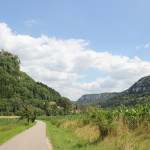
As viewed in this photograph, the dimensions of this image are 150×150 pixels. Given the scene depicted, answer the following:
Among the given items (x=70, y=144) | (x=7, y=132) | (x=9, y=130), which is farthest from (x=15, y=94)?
(x=70, y=144)

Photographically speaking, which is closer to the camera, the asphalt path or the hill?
the asphalt path

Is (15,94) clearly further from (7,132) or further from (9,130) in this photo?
(7,132)

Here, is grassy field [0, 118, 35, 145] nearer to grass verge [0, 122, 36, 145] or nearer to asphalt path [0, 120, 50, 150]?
grass verge [0, 122, 36, 145]

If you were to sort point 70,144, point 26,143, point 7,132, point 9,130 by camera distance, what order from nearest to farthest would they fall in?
point 70,144 → point 26,143 → point 7,132 → point 9,130

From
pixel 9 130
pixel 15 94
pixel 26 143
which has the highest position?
pixel 15 94

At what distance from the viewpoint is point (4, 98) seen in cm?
11812

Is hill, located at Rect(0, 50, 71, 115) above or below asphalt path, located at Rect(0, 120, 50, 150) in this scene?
above

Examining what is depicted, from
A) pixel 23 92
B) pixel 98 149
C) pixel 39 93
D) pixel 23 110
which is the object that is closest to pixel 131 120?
pixel 98 149

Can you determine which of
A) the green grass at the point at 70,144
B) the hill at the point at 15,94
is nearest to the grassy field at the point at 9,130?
the green grass at the point at 70,144

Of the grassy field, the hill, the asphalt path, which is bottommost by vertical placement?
the grassy field

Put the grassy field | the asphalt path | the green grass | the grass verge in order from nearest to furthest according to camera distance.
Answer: the green grass
the asphalt path
the grass verge
the grassy field

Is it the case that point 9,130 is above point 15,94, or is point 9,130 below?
below

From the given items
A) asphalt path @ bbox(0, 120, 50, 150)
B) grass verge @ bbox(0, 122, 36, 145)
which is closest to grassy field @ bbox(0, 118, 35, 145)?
grass verge @ bbox(0, 122, 36, 145)

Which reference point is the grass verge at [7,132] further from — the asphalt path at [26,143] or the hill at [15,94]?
the hill at [15,94]
